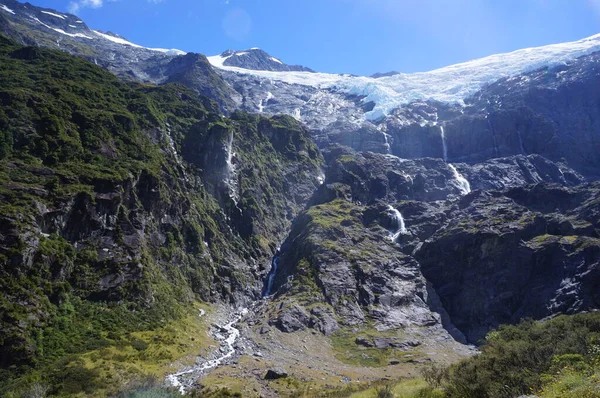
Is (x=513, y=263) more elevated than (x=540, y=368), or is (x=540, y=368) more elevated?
(x=540, y=368)

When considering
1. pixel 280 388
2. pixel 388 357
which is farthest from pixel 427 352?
pixel 280 388

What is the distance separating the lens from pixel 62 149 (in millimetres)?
94438

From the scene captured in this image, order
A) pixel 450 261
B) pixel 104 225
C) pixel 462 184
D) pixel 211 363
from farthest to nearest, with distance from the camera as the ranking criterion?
1. pixel 462 184
2. pixel 450 261
3. pixel 104 225
4. pixel 211 363

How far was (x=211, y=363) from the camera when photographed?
70500 millimetres

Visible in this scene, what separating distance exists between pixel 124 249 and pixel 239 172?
70.2m

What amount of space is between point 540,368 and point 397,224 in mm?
124799

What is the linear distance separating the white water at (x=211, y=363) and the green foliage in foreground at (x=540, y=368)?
3774 cm

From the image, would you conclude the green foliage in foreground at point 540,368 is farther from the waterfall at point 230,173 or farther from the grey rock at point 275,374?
the waterfall at point 230,173

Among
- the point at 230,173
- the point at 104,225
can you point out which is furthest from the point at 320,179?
the point at 104,225

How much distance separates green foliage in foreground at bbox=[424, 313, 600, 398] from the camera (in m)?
19.2

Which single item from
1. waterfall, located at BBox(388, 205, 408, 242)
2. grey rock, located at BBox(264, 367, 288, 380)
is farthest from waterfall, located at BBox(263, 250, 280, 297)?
grey rock, located at BBox(264, 367, 288, 380)

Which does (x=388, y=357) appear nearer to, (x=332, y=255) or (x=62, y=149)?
(x=332, y=255)

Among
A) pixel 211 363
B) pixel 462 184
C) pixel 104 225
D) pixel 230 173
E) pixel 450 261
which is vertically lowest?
pixel 211 363

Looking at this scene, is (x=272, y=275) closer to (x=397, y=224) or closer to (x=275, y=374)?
(x=397, y=224)
